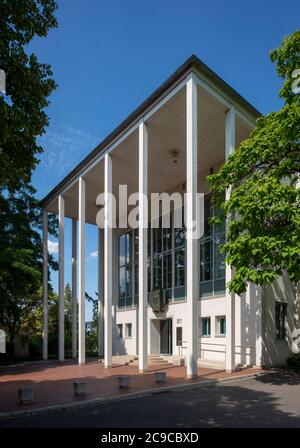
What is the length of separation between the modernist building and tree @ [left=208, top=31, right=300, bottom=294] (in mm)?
3117

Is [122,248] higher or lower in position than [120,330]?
higher

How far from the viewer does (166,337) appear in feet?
92.4

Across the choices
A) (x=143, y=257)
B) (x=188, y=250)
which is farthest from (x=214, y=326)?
(x=188, y=250)

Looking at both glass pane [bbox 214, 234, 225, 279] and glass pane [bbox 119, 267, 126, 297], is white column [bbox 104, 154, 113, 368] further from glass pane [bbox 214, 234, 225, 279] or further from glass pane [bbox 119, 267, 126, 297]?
glass pane [bbox 119, 267, 126, 297]

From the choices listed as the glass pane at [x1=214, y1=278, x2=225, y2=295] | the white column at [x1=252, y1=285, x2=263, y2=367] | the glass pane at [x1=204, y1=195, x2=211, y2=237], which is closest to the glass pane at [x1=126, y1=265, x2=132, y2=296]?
the glass pane at [x1=204, y1=195, x2=211, y2=237]

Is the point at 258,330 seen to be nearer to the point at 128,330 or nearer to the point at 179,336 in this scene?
the point at 179,336

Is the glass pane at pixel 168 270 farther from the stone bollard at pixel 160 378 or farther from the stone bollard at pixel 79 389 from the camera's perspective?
the stone bollard at pixel 79 389

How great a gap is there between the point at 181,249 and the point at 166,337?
17.3 ft

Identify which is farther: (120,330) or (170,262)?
(120,330)

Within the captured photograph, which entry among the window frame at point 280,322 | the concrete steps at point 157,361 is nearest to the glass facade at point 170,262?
the window frame at point 280,322

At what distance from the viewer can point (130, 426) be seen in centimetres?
1009

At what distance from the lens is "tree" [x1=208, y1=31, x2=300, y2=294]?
1391 centimetres

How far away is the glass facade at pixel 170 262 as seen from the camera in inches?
954

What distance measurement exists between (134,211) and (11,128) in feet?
72.6
